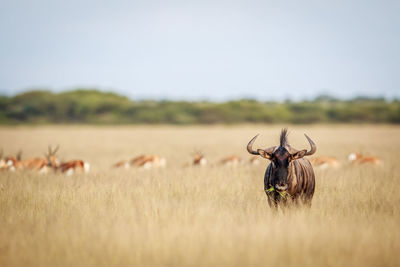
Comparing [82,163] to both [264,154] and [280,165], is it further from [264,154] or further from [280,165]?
[280,165]

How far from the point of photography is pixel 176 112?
79562 millimetres

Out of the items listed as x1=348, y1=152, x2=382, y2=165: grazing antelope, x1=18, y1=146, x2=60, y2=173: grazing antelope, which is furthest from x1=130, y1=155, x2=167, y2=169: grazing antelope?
x1=348, y1=152, x2=382, y2=165: grazing antelope

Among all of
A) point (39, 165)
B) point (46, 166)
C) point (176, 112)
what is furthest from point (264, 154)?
point (176, 112)

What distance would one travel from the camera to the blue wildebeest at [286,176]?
612 centimetres

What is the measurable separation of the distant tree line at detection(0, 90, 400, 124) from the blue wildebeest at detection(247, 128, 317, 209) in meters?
68.9

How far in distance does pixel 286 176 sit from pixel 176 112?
243 ft

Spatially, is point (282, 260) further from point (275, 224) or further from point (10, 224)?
point (10, 224)

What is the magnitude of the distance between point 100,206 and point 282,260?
13.1ft

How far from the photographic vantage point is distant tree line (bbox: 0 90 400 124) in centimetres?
7238

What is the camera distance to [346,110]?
74.0m

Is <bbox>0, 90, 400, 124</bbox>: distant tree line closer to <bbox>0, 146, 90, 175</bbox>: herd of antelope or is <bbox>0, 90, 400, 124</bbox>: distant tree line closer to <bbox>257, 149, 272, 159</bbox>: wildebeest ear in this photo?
<bbox>0, 146, 90, 175</bbox>: herd of antelope

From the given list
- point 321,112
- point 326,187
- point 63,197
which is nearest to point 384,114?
point 321,112

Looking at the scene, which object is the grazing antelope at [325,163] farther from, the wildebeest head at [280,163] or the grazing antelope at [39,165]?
the grazing antelope at [39,165]

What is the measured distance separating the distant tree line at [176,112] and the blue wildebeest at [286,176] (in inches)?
2711
